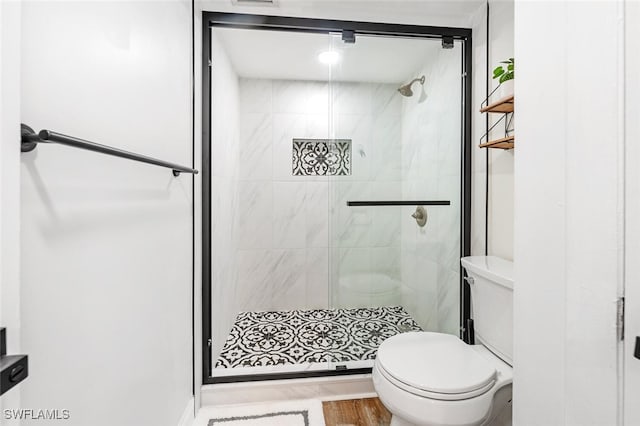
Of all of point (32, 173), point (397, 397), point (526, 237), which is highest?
point (32, 173)

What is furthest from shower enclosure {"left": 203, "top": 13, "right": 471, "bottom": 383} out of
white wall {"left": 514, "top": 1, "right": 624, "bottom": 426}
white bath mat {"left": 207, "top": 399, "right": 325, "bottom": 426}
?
white wall {"left": 514, "top": 1, "right": 624, "bottom": 426}

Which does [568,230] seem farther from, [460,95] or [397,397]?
[460,95]

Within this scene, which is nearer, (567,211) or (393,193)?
(567,211)

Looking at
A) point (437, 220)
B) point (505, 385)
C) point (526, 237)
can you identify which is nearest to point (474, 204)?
point (437, 220)

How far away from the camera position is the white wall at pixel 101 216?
0.61 metres

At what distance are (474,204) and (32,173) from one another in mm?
1930

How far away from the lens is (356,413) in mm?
1623

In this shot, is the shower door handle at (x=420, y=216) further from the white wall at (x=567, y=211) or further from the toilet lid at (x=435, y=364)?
the white wall at (x=567, y=211)

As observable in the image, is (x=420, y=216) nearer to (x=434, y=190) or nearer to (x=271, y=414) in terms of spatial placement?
(x=434, y=190)

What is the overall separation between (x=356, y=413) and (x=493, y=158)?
5.00 feet

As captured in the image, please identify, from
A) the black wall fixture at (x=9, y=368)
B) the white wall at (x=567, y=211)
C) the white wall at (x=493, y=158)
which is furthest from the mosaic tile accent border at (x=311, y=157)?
the black wall fixture at (x=9, y=368)

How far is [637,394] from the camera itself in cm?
59

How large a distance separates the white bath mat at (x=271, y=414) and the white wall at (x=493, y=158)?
125 centimetres

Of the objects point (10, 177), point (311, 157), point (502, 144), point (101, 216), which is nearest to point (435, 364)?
point (502, 144)
